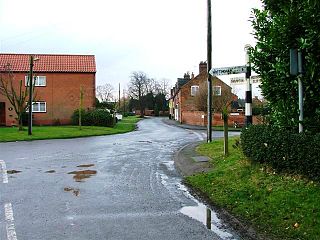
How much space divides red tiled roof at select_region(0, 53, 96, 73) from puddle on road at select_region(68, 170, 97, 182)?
34.6 m

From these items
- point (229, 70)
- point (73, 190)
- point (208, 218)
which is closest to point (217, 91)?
point (229, 70)

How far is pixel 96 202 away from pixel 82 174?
3780 millimetres

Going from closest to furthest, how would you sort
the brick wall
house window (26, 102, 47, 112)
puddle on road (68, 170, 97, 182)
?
puddle on road (68, 170, 97, 182), house window (26, 102, 47, 112), the brick wall

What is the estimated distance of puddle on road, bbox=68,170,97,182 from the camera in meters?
10.8

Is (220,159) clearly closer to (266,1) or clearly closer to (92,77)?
(266,1)

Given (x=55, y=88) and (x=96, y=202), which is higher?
(x=55, y=88)

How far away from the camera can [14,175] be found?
11523mm

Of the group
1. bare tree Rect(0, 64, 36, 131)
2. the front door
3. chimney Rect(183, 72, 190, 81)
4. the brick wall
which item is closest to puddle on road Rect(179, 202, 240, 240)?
bare tree Rect(0, 64, 36, 131)

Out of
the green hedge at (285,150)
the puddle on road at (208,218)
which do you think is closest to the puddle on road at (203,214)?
the puddle on road at (208,218)

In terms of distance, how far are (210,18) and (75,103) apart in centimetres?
2796

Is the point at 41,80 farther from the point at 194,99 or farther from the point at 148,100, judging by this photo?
the point at 148,100

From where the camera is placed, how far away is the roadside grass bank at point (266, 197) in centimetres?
584

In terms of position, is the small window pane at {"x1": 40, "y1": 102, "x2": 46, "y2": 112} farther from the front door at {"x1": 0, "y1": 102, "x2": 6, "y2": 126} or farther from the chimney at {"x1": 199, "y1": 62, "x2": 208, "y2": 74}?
the chimney at {"x1": 199, "y1": 62, "x2": 208, "y2": 74}

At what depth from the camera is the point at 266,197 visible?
289 inches
